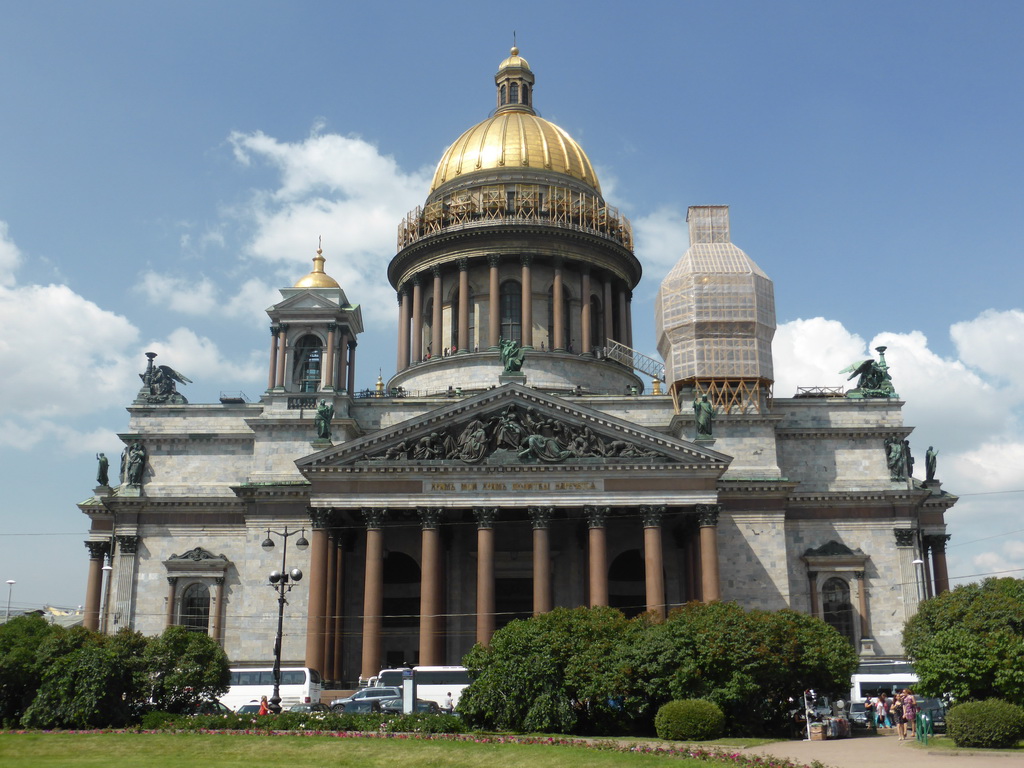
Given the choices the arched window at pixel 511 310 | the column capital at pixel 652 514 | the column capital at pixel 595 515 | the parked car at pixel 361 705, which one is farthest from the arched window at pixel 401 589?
the arched window at pixel 511 310

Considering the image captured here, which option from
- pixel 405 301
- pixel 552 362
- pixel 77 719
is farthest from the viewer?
pixel 405 301

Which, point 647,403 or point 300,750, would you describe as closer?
point 300,750

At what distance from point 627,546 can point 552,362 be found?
1468 cm

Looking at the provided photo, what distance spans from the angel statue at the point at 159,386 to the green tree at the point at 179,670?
27.6m

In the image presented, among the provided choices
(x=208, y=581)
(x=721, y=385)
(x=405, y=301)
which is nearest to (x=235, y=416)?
(x=208, y=581)

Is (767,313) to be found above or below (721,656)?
above

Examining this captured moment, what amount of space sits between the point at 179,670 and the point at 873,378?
43293mm

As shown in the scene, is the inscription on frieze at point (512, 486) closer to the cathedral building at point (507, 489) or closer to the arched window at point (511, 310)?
the cathedral building at point (507, 489)

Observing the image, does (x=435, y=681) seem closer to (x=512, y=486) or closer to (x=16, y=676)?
(x=512, y=486)

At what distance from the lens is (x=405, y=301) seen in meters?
76.8

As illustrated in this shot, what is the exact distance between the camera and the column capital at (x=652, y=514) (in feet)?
173

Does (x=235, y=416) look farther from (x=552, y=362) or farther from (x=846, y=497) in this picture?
(x=846, y=497)

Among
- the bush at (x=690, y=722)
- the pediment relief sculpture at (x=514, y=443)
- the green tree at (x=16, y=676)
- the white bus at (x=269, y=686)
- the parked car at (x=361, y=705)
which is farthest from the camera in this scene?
the pediment relief sculpture at (x=514, y=443)

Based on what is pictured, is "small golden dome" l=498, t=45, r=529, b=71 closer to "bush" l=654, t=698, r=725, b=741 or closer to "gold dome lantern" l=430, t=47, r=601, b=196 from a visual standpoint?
"gold dome lantern" l=430, t=47, r=601, b=196
